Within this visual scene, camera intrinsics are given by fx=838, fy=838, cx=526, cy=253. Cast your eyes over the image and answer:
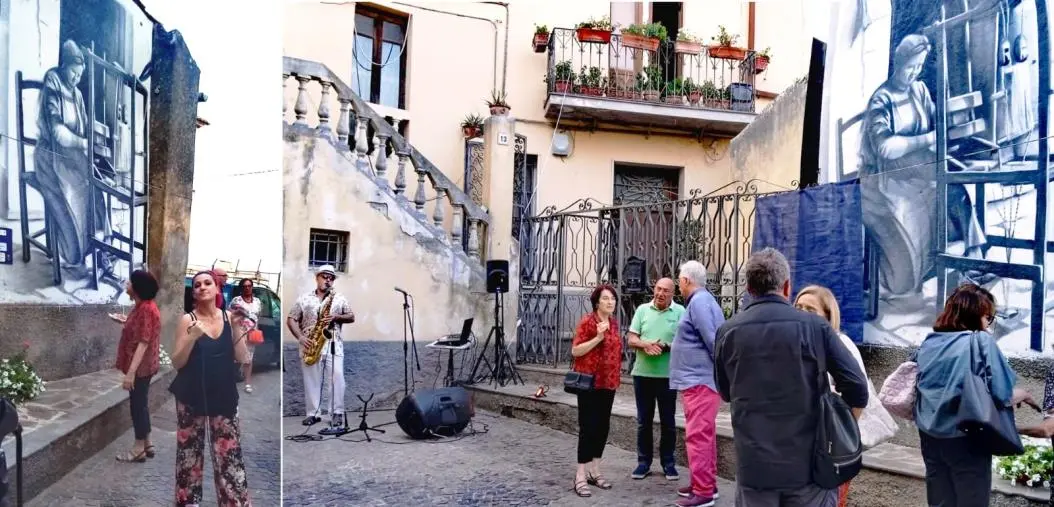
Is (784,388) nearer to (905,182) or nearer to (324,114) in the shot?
(905,182)

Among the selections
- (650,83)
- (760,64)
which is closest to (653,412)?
(650,83)

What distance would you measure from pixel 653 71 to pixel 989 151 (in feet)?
24.2

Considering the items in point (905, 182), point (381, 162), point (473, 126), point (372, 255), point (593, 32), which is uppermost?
point (593, 32)

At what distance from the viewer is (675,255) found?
29.1ft

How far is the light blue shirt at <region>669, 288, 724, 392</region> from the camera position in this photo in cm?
535

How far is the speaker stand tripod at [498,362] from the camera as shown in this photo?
31.7 ft

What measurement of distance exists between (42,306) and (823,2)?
274 inches

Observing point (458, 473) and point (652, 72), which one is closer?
point (458, 473)

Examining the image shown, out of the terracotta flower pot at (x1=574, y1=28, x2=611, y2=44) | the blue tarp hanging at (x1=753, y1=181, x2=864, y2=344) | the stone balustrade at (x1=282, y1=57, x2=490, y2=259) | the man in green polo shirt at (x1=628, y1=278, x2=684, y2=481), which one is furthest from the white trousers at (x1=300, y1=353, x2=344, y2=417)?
the terracotta flower pot at (x1=574, y1=28, x2=611, y2=44)

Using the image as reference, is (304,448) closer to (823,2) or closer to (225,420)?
(225,420)

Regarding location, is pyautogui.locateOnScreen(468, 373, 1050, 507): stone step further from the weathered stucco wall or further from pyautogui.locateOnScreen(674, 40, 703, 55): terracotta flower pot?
pyautogui.locateOnScreen(674, 40, 703, 55): terracotta flower pot

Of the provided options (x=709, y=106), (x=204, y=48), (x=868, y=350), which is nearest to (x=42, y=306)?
(x=204, y=48)

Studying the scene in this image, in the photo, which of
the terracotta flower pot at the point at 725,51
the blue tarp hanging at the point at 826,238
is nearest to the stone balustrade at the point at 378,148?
the blue tarp hanging at the point at 826,238

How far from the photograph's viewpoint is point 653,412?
6.10 m
